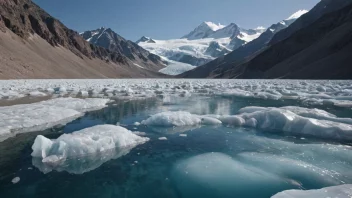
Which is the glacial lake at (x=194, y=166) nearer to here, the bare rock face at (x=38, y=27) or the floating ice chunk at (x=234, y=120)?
the floating ice chunk at (x=234, y=120)

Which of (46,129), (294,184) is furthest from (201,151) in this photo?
(46,129)

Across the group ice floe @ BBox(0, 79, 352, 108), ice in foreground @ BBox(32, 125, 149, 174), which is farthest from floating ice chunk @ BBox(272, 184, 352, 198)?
ice floe @ BBox(0, 79, 352, 108)

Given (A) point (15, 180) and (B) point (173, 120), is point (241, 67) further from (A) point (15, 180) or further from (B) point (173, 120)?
(A) point (15, 180)

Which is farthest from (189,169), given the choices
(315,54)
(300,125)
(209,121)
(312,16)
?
(312,16)

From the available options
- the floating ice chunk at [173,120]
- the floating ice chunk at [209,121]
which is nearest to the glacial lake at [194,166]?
the floating ice chunk at [173,120]

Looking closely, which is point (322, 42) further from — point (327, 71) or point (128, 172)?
point (128, 172)
